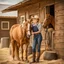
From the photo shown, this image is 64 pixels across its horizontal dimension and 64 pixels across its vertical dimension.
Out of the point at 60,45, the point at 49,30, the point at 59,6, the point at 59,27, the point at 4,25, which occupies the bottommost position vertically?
the point at 60,45

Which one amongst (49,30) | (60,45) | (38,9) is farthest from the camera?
(38,9)

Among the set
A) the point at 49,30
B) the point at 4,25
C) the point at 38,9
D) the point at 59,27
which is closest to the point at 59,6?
the point at 59,27

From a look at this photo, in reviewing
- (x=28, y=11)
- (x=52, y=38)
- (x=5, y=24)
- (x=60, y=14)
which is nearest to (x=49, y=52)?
(x=52, y=38)

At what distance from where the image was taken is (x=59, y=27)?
10.7m

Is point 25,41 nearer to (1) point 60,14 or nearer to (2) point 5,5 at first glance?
(1) point 60,14

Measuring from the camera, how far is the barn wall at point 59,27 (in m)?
10.5

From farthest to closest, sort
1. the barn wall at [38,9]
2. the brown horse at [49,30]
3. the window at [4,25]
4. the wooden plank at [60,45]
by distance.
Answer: the window at [4,25]
the barn wall at [38,9]
the brown horse at [49,30]
the wooden plank at [60,45]

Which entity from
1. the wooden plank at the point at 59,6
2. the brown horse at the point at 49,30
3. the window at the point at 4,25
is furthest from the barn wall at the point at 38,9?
the window at the point at 4,25

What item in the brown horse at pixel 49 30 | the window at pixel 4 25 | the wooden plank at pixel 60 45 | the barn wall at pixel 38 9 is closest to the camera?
the wooden plank at pixel 60 45

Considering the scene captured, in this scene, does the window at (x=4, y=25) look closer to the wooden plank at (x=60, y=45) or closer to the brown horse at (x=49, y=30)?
the brown horse at (x=49, y=30)

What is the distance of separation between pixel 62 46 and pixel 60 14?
1521 mm

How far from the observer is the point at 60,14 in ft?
35.0

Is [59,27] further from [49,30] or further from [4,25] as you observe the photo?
[4,25]

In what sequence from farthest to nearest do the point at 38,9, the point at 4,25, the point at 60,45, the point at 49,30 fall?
the point at 4,25 < the point at 38,9 < the point at 49,30 < the point at 60,45
